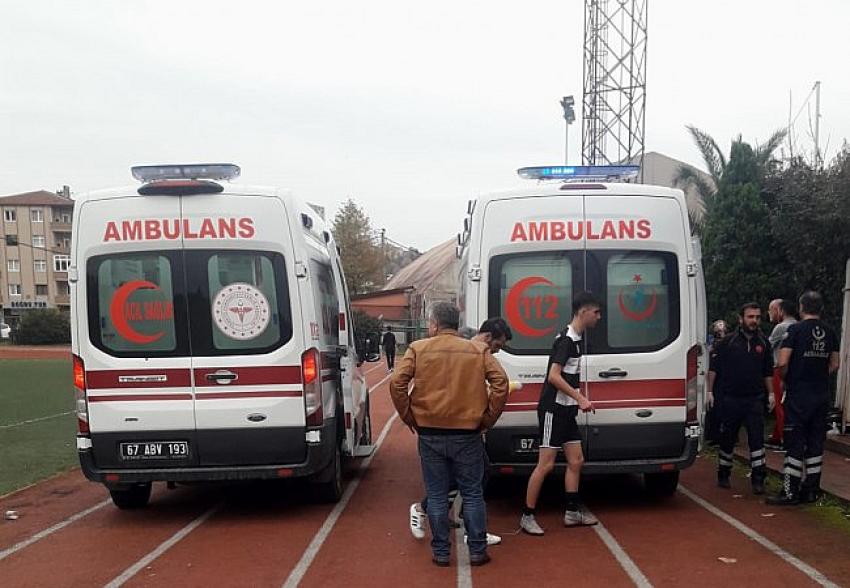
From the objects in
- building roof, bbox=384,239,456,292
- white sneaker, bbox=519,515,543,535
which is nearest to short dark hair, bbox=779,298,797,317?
white sneaker, bbox=519,515,543,535

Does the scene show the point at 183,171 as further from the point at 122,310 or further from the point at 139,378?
the point at 139,378

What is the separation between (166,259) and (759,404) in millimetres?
5491

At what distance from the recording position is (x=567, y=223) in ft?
21.3

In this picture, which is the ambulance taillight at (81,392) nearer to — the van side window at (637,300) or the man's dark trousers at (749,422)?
the van side window at (637,300)

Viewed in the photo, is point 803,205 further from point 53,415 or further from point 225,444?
point 53,415

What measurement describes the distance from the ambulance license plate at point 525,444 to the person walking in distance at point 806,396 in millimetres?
2228

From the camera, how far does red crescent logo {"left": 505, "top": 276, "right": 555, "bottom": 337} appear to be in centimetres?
653

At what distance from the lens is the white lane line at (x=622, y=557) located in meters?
4.94

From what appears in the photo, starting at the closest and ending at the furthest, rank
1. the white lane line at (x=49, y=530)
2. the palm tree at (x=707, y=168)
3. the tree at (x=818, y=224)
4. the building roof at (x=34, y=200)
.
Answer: the white lane line at (x=49, y=530) → the tree at (x=818, y=224) → the palm tree at (x=707, y=168) → the building roof at (x=34, y=200)

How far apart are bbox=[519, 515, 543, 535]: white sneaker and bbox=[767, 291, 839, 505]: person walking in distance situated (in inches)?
92.7

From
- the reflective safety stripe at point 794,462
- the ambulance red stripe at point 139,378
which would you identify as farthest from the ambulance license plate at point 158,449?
the reflective safety stripe at point 794,462

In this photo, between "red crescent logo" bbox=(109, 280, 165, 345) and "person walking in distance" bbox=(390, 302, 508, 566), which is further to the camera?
"red crescent logo" bbox=(109, 280, 165, 345)

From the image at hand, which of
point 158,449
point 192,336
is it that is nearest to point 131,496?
point 158,449

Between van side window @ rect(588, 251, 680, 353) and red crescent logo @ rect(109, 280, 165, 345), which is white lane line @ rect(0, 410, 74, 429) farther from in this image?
van side window @ rect(588, 251, 680, 353)
